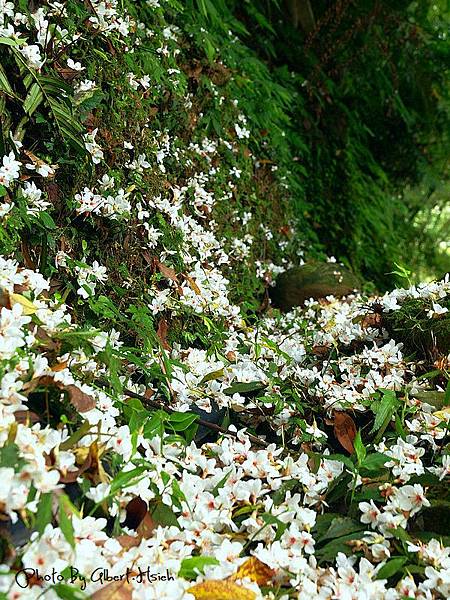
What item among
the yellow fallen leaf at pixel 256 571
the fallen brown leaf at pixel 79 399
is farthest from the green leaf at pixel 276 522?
the fallen brown leaf at pixel 79 399

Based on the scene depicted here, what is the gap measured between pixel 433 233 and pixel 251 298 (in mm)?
5125

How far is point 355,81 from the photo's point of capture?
16.9 feet

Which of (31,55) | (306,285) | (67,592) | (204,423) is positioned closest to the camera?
(67,592)

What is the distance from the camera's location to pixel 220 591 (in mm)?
1046

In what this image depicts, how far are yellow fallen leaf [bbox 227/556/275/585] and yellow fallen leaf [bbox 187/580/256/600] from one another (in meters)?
0.10

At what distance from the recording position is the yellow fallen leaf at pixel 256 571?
3.85 ft

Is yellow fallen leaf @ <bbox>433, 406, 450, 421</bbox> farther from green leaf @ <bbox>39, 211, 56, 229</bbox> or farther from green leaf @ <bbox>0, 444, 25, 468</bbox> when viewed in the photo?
green leaf @ <bbox>39, 211, 56, 229</bbox>

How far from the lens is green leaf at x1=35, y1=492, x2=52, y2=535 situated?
0.93 metres

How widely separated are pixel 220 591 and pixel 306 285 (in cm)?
266

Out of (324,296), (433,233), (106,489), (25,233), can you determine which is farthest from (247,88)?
(433,233)

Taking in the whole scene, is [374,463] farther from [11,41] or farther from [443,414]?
[11,41]

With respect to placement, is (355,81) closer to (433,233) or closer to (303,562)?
(433,233)

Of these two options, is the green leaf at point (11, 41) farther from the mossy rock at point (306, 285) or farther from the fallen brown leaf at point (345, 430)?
the mossy rock at point (306, 285)

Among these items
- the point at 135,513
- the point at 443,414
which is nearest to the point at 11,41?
the point at 135,513
